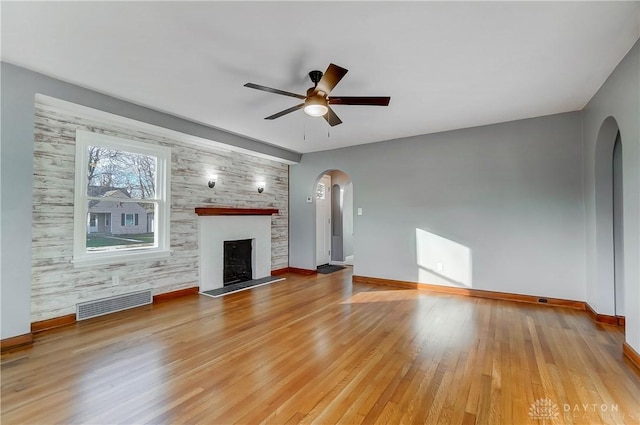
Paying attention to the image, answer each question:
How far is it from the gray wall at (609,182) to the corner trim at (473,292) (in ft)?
0.90

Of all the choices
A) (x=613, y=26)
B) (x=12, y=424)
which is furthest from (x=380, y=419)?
(x=613, y=26)

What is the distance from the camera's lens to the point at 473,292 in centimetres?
453

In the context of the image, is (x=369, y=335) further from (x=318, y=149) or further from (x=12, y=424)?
(x=318, y=149)

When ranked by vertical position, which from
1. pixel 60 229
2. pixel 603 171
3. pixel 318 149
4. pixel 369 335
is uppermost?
pixel 318 149

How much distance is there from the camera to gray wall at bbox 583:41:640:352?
95.5 inches

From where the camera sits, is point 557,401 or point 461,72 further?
point 461,72

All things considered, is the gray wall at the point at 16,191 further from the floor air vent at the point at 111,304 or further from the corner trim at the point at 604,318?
the corner trim at the point at 604,318

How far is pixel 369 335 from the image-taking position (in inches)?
120

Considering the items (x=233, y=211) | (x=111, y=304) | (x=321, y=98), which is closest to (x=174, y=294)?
(x=111, y=304)

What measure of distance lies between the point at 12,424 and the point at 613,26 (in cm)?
498

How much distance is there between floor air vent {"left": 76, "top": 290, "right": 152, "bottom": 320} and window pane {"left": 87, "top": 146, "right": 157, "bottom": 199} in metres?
1.35

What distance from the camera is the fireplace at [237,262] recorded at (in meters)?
5.30

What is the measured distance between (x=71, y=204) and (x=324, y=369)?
3447mm

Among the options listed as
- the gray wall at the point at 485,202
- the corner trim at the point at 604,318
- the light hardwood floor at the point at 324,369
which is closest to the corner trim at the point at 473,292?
the gray wall at the point at 485,202
